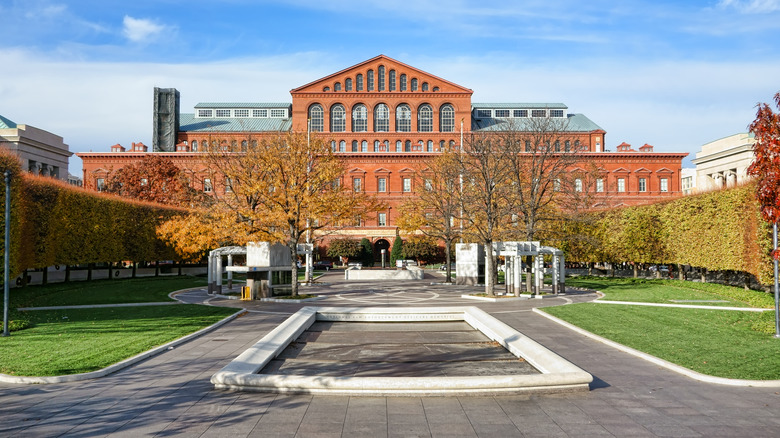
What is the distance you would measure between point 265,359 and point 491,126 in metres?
73.2

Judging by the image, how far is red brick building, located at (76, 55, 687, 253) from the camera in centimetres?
7725

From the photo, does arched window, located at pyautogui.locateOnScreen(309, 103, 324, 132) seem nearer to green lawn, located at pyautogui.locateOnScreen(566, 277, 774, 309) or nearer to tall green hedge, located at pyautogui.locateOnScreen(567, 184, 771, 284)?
tall green hedge, located at pyautogui.locateOnScreen(567, 184, 771, 284)

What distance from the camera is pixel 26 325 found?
17.5m

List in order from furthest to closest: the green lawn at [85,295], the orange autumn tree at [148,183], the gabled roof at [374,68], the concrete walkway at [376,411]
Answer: the gabled roof at [374,68], the orange autumn tree at [148,183], the green lawn at [85,295], the concrete walkway at [376,411]

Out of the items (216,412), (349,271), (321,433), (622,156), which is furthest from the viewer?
(622,156)

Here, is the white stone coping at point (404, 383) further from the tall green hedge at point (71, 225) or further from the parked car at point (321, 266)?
the parked car at point (321, 266)

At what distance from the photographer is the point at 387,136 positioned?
7881 cm

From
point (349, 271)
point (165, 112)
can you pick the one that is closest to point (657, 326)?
point (349, 271)

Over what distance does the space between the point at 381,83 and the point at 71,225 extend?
5110 centimetres

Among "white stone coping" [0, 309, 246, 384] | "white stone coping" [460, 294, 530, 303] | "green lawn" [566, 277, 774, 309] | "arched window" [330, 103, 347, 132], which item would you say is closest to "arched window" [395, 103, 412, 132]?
"arched window" [330, 103, 347, 132]

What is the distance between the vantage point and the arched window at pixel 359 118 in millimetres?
78312

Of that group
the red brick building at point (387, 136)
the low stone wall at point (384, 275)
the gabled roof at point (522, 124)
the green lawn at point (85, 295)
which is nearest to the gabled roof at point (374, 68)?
the red brick building at point (387, 136)

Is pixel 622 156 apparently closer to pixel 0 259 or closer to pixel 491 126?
pixel 491 126

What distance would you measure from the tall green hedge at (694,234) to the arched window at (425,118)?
37390mm
